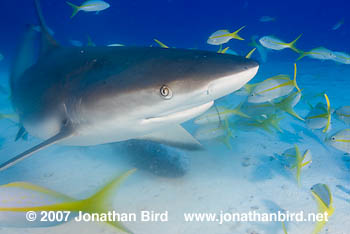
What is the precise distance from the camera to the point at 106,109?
177 centimetres

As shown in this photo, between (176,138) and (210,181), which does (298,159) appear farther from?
(176,138)

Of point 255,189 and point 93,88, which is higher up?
point 93,88

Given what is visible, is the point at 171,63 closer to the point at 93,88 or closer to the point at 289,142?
the point at 93,88

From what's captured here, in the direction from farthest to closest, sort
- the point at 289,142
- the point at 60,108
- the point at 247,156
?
the point at 289,142
the point at 247,156
the point at 60,108

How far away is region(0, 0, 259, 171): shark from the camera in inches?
58.9

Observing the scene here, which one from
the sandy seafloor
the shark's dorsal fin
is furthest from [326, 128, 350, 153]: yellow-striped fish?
the shark's dorsal fin

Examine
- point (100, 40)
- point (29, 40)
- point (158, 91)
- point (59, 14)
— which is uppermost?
point (158, 91)

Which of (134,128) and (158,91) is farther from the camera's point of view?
(134,128)

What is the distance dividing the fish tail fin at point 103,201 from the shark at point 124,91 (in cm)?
58

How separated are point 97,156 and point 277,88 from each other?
3.36 m

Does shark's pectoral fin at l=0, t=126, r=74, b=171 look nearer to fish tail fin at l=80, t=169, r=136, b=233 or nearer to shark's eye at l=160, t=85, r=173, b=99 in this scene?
fish tail fin at l=80, t=169, r=136, b=233

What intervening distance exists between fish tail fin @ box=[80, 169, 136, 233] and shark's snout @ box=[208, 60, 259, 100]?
2.65 feet

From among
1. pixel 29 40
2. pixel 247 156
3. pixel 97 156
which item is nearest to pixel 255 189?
pixel 247 156

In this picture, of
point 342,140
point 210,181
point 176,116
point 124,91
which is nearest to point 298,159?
point 342,140
